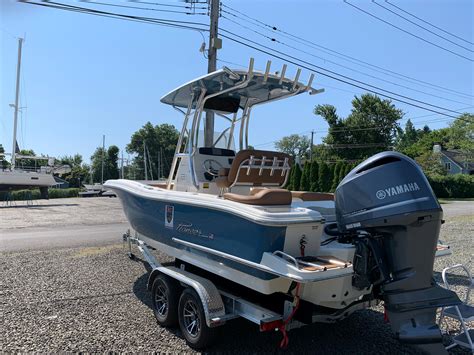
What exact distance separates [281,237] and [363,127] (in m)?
52.7

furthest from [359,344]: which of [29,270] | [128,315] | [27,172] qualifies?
[27,172]

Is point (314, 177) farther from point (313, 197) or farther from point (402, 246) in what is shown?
point (402, 246)

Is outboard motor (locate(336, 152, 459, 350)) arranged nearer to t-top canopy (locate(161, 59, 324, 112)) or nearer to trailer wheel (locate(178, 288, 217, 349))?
trailer wheel (locate(178, 288, 217, 349))

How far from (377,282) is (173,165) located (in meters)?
3.19

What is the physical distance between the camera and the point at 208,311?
11.7 ft

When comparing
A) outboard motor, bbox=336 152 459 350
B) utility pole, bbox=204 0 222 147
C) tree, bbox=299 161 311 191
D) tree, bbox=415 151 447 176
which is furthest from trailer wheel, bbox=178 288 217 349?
tree, bbox=415 151 447 176

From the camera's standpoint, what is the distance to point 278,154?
15.9 ft

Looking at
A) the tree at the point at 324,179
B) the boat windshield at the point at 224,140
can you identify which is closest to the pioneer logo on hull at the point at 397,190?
the boat windshield at the point at 224,140

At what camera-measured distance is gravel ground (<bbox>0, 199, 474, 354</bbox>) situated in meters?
3.88

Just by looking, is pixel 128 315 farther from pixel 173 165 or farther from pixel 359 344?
pixel 359 344

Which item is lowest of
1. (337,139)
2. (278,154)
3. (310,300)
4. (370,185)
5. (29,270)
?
(29,270)

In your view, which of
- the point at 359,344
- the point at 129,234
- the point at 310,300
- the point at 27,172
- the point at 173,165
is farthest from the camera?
the point at 27,172

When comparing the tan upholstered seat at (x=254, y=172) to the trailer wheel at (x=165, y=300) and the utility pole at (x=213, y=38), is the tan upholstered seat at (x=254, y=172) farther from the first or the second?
the utility pole at (x=213, y=38)

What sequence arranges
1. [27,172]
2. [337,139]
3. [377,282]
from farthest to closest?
1. [337,139]
2. [27,172]
3. [377,282]
